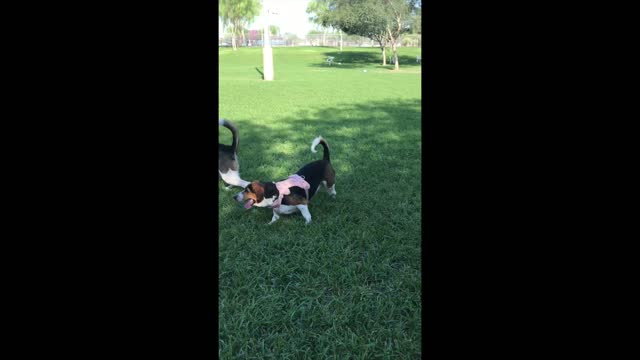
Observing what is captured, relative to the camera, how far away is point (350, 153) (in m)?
5.78

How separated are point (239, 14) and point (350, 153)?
55.2 metres

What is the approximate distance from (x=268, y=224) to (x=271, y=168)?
5.45 feet

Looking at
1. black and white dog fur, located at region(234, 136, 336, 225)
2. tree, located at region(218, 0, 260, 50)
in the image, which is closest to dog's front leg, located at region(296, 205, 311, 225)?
black and white dog fur, located at region(234, 136, 336, 225)

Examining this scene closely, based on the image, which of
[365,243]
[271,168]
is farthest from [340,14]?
[365,243]

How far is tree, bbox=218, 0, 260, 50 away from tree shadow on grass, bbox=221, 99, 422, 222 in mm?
45494

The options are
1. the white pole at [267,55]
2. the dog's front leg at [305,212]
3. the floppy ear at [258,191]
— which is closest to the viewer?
the floppy ear at [258,191]

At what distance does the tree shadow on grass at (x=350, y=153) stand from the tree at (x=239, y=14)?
45494mm

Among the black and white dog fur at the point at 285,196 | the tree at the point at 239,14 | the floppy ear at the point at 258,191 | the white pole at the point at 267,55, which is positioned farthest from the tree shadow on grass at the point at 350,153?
the tree at the point at 239,14

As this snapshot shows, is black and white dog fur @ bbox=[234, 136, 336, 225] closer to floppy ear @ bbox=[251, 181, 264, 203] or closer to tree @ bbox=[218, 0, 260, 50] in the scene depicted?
floppy ear @ bbox=[251, 181, 264, 203]

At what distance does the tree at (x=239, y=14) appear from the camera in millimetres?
52500

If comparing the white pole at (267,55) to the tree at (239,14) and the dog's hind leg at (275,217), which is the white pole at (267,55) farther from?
the tree at (239,14)

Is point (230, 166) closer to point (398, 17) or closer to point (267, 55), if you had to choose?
point (267, 55)

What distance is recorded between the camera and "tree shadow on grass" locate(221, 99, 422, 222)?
13.2 feet
